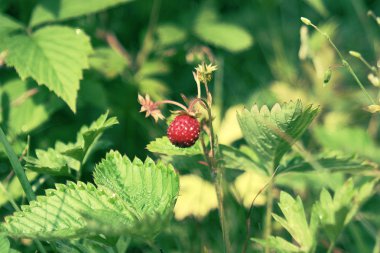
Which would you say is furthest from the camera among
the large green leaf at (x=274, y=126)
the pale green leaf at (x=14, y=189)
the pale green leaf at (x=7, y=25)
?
the pale green leaf at (x=7, y=25)

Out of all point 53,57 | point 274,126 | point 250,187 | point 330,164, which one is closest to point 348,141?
point 250,187

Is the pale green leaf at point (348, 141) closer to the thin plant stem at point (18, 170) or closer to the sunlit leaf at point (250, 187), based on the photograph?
the sunlit leaf at point (250, 187)

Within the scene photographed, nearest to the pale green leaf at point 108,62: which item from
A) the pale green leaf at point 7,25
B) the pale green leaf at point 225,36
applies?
the pale green leaf at point 7,25

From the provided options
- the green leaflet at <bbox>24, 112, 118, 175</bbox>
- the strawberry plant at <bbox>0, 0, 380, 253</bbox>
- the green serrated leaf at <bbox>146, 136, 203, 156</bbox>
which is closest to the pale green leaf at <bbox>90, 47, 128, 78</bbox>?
the strawberry plant at <bbox>0, 0, 380, 253</bbox>

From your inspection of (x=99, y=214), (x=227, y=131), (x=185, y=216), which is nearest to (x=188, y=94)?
(x=227, y=131)

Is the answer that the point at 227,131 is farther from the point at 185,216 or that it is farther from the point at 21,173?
the point at 21,173

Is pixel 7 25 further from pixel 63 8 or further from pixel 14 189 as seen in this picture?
pixel 14 189

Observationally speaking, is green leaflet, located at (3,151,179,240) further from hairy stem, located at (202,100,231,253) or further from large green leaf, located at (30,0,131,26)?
large green leaf, located at (30,0,131,26)
